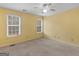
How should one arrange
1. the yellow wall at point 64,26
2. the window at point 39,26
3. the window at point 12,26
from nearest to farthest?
the window at point 12,26, the yellow wall at point 64,26, the window at point 39,26

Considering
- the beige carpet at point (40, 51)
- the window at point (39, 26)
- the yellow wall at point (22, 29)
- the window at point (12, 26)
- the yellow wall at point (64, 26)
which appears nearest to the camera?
the beige carpet at point (40, 51)

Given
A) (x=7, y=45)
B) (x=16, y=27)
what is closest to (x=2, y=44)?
(x=7, y=45)

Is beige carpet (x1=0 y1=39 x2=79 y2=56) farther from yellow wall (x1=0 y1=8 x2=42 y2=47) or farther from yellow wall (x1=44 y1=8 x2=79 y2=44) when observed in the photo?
yellow wall (x1=44 y1=8 x2=79 y2=44)

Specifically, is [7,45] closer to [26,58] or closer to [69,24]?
[69,24]

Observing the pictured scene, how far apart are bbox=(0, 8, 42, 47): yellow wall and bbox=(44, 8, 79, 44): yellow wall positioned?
2.00ft

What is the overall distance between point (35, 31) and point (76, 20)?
2072mm

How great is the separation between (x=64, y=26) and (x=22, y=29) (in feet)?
6.23

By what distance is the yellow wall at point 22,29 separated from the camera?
145 inches

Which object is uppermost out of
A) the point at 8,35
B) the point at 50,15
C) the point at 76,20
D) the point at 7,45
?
the point at 50,15

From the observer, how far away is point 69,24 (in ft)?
14.9

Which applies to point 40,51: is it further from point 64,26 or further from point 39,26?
point 39,26

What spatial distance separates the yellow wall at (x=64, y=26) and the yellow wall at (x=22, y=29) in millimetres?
610

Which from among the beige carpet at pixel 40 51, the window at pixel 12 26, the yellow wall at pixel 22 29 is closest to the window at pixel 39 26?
the yellow wall at pixel 22 29

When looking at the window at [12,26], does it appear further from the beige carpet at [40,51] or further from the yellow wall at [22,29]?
the beige carpet at [40,51]
